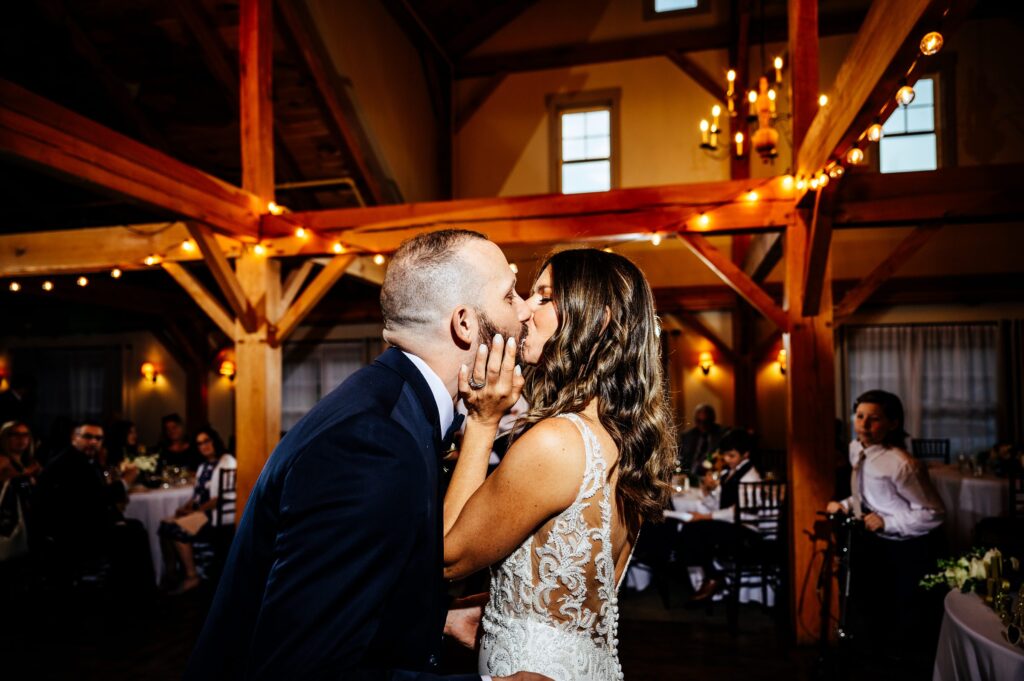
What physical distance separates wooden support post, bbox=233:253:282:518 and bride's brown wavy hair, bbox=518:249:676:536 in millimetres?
4059

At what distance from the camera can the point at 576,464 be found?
1.42 m

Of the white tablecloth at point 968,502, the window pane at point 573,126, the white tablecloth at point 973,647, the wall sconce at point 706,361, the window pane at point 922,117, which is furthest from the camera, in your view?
the wall sconce at point 706,361

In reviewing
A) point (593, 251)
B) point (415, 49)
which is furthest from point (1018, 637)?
point (415, 49)

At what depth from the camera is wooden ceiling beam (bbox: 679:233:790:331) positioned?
4.48m

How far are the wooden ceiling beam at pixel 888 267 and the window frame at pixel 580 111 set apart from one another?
5.54 metres

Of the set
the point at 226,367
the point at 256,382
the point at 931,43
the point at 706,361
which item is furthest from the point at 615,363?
the point at 226,367

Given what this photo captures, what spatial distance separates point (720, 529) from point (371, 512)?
4.70 meters

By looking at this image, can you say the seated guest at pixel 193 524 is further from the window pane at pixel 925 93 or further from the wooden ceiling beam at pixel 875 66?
the window pane at pixel 925 93

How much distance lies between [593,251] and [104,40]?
22.8 feet

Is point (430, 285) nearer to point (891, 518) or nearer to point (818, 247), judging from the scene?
point (818, 247)

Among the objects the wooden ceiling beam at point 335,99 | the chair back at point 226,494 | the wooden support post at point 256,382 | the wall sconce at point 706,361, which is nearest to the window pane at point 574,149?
the wooden ceiling beam at point 335,99

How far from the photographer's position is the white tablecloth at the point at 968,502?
5.86 m

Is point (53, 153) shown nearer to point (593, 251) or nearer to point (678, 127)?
point (593, 251)

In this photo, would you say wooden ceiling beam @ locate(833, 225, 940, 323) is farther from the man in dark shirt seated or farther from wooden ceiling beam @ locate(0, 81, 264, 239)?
the man in dark shirt seated
